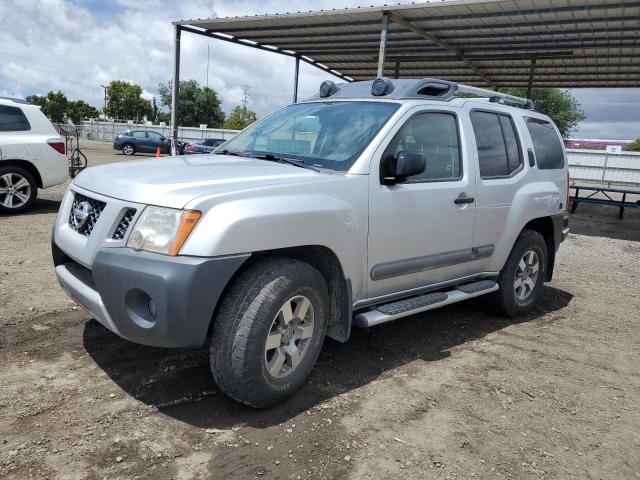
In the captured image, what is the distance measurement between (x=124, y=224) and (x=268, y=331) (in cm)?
95

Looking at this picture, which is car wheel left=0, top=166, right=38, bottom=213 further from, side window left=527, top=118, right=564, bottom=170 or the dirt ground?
side window left=527, top=118, right=564, bottom=170

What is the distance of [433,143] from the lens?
3883 mm

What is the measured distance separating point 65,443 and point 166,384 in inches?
28.7

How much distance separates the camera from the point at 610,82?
17.2 meters

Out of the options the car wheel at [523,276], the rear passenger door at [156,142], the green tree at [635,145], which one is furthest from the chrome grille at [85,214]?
the green tree at [635,145]

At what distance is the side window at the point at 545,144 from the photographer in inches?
196

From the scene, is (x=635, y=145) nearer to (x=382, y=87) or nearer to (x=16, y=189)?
(x=16, y=189)

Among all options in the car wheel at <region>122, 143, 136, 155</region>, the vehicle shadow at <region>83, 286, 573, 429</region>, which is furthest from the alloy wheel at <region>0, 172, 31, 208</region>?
the car wheel at <region>122, 143, 136, 155</region>

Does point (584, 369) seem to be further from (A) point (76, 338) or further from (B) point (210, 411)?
(A) point (76, 338)

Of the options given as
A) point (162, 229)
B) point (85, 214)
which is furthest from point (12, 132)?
point (162, 229)

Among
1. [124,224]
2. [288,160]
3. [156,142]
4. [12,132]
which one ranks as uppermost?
[156,142]

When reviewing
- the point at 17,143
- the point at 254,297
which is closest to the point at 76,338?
the point at 254,297

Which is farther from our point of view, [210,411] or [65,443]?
[210,411]

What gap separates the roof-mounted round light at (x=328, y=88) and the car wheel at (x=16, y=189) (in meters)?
5.99
